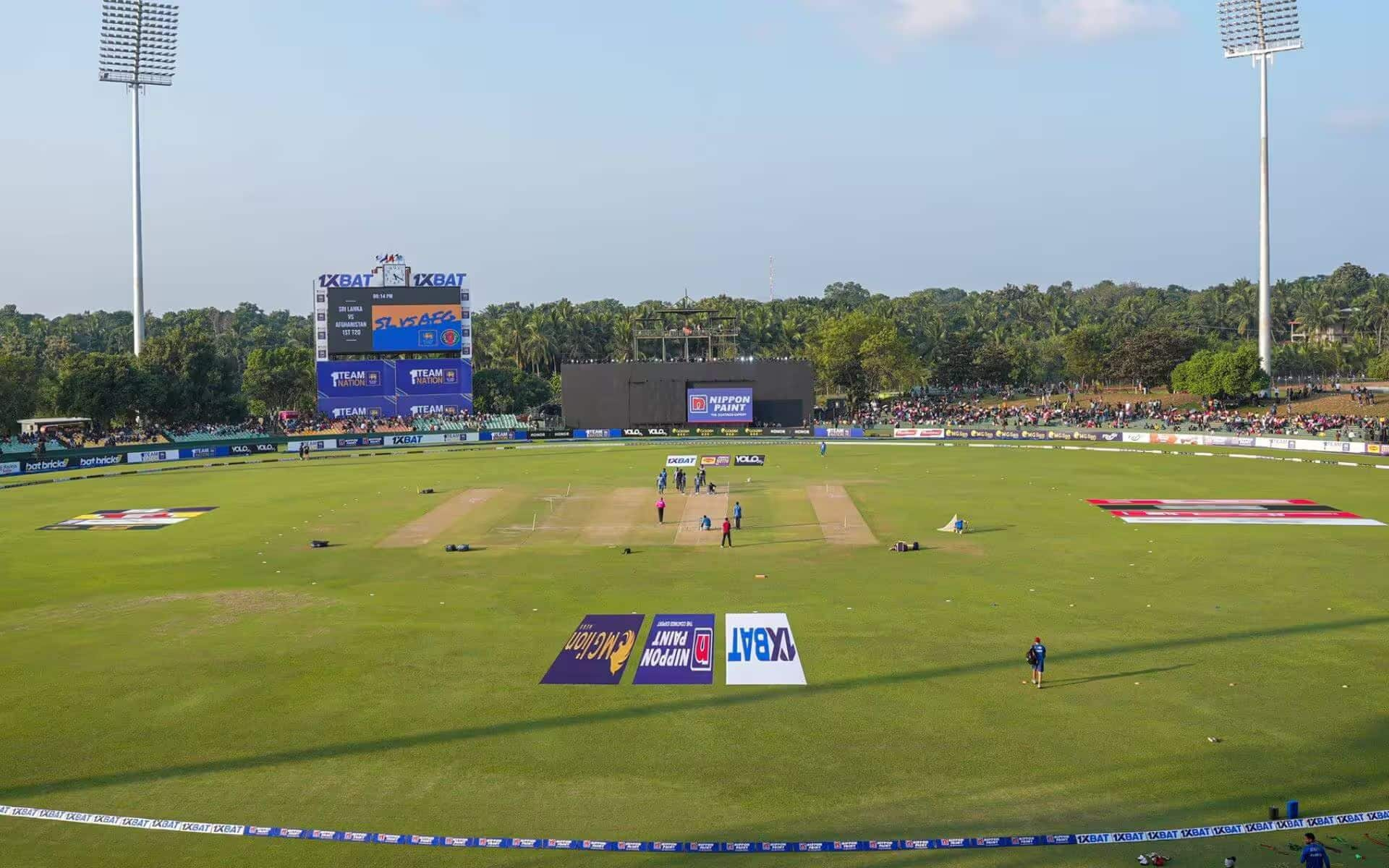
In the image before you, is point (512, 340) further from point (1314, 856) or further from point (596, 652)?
point (1314, 856)

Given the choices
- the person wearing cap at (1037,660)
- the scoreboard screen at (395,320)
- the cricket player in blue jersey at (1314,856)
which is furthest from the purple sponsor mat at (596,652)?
the scoreboard screen at (395,320)

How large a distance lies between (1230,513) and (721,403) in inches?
2512

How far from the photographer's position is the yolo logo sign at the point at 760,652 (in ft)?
84.6

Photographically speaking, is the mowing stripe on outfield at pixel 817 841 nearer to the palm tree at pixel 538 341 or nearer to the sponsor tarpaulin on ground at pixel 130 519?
the sponsor tarpaulin on ground at pixel 130 519

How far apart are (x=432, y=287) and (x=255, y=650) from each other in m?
89.6

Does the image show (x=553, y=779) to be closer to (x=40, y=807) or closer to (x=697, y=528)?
(x=40, y=807)

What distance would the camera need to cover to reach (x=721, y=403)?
4323 inches

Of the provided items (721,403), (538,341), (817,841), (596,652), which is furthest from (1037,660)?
(538,341)

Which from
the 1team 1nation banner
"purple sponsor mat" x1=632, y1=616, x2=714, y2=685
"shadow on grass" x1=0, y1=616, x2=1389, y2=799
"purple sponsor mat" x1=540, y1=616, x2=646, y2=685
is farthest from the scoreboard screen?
"shadow on grass" x1=0, y1=616, x2=1389, y2=799

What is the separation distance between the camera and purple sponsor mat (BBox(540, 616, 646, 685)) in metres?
25.9

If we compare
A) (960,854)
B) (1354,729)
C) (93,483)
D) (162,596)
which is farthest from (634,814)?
(93,483)

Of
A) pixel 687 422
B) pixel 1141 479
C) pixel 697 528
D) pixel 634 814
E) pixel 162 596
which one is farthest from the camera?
pixel 687 422

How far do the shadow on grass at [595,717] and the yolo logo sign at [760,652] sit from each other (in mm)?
908

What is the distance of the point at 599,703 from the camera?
2400cm
